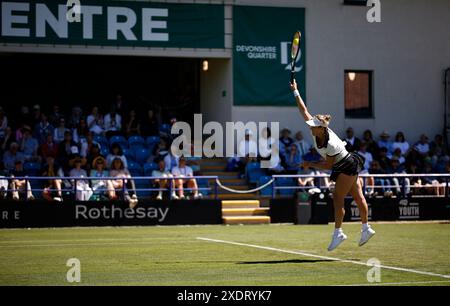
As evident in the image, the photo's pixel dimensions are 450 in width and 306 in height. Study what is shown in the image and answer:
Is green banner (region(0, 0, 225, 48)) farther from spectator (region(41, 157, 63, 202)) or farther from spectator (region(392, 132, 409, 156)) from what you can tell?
spectator (region(392, 132, 409, 156))

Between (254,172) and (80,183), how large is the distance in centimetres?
580

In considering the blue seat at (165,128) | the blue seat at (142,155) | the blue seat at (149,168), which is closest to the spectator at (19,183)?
the blue seat at (149,168)

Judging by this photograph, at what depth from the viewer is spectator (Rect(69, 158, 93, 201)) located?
23.2 metres

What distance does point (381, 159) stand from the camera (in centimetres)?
2819

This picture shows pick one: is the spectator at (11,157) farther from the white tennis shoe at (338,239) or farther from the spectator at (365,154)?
the white tennis shoe at (338,239)

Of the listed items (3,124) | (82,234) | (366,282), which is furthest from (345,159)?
(3,124)

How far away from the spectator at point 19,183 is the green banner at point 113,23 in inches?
176

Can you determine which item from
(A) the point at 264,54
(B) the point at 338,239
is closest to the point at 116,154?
(A) the point at 264,54

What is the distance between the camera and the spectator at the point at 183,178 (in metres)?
24.0

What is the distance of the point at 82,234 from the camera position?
19.8 metres

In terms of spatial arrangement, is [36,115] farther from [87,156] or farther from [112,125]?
[87,156]

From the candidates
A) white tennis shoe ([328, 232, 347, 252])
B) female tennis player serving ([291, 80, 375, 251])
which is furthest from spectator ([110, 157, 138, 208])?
white tennis shoe ([328, 232, 347, 252])

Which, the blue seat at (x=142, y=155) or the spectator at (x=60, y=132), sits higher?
the spectator at (x=60, y=132)
